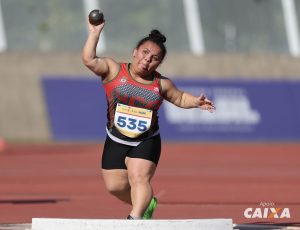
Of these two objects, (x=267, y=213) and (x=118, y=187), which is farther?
(x=267, y=213)

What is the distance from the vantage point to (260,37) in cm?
3428

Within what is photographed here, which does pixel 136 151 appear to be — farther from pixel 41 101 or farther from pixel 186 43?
pixel 186 43

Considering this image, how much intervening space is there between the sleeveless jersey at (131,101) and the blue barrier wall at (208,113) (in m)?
18.0

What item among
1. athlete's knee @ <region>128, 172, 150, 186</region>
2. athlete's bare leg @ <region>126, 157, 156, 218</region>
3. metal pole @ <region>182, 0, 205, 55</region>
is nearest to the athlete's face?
athlete's bare leg @ <region>126, 157, 156, 218</region>

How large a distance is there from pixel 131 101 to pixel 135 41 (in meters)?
22.8

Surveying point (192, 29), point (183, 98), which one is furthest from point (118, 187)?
point (192, 29)

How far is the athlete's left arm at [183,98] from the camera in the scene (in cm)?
1017

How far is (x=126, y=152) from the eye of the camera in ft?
33.2

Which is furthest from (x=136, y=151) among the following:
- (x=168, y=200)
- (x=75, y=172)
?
(x=75, y=172)

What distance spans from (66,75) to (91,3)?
3541 millimetres

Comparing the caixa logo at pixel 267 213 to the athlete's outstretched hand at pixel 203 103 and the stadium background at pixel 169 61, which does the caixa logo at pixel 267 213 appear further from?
the stadium background at pixel 169 61

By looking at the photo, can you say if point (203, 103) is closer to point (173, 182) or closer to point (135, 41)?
point (173, 182)

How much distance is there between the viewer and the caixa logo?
12.1 metres

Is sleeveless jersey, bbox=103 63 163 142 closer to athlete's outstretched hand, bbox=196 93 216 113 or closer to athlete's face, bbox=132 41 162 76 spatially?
athlete's face, bbox=132 41 162 76
